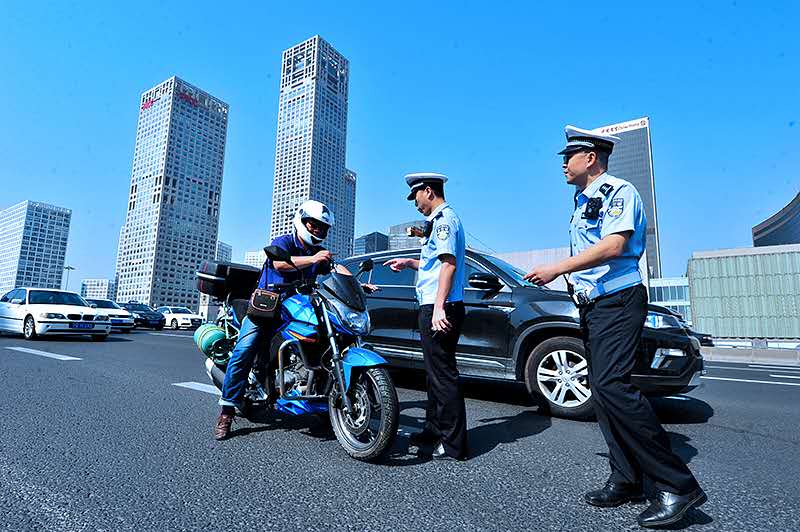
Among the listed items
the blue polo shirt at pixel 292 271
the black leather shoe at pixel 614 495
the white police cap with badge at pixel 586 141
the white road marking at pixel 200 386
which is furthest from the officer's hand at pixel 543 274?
the white road marking at pixel 200 386

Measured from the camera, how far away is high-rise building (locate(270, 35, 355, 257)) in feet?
434

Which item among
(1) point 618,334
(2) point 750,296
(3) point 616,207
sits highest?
(2) point 750,296

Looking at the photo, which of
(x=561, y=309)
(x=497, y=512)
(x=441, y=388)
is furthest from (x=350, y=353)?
(x=561, y=309)

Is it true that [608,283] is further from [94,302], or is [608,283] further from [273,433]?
[94,302]

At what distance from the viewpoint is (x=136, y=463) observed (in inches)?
101

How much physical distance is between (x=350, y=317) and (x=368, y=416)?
648 millimetres

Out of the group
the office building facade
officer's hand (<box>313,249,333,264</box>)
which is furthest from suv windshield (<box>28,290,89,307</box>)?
the office building facade

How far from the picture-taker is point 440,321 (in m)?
2.85

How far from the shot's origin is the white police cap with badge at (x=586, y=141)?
7.82 feet

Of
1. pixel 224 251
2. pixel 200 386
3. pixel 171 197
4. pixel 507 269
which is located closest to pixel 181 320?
pixel 200 386

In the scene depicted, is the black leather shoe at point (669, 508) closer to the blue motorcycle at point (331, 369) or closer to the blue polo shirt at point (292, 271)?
the blue motorcycle at point (331, 369)

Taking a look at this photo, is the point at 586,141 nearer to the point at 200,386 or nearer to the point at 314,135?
the point at 200,386

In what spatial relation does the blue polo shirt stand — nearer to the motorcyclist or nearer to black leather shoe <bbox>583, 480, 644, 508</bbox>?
the motorcyclist

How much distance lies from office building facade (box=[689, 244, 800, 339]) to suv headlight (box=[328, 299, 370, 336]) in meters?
53.0
